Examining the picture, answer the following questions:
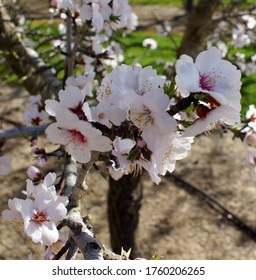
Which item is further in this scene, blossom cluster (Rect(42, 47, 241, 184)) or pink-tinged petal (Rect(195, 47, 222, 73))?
pink-tinged petal (Rect(195, 47, 222, 73))

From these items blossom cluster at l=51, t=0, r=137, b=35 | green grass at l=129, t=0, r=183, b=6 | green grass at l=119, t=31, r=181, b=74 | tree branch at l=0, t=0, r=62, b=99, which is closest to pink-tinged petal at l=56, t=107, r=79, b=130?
blossom cluster at l=51, t=0, r=137, b=35

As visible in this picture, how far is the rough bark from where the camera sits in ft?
11.8

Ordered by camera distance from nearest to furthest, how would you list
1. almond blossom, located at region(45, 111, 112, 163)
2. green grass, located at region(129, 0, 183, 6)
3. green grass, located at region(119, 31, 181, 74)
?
almond blossom, located at region(45, 111, 112, 163)
green grass, located at region(119, 31, 181, 74)
green grass, located at region(129, 0, 183, 6)

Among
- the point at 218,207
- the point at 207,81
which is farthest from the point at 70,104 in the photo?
the point at 218,207

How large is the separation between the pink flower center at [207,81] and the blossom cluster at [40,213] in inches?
23.1

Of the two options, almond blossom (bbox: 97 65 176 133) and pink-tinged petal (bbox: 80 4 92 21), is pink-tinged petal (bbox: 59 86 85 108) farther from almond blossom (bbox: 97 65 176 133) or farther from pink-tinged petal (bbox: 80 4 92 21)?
pink-tinged petal (bbox: 80 4 92 21)

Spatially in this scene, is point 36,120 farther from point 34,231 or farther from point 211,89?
point 211,89

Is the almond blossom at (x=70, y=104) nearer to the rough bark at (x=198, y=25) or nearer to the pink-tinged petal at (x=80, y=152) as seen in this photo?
the pink-tinged petal at (x=80, y=152)

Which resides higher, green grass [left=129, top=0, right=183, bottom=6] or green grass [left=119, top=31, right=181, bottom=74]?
green grass [left=119, top=31, right=181, bottom=74]

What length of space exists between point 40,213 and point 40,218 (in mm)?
34

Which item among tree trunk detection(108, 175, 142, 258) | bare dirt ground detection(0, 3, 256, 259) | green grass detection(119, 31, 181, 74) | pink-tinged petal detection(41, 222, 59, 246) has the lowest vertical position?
green grass detection(119, 31, 181, 74)

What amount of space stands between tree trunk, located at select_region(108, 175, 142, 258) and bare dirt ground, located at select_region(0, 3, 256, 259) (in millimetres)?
354

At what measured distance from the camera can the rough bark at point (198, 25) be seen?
360cm

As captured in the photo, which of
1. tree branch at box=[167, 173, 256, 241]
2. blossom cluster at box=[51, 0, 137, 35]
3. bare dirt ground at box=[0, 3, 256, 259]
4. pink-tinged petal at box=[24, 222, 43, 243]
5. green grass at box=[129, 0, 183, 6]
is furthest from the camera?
green grass at box=[129, 0, 183, 6]
